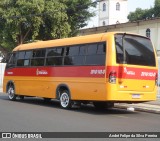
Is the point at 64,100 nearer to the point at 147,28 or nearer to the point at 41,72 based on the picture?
the point at 41,72

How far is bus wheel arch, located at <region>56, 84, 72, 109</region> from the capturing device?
1673 cm

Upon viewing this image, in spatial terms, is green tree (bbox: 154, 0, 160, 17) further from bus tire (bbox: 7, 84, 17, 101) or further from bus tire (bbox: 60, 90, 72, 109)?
bus tire (bbox: 60, 90, 72, 109)

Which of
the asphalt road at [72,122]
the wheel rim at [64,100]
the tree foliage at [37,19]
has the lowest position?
the asphalt road at [72,122]

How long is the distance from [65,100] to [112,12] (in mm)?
70068

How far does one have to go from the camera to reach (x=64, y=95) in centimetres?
1698

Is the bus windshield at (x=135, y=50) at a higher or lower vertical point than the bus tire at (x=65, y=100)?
higher

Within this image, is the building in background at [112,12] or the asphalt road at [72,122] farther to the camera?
the building in background at [112,12]

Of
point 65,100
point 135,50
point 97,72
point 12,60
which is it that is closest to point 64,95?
point 65,100

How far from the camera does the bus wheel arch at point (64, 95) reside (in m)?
16.7

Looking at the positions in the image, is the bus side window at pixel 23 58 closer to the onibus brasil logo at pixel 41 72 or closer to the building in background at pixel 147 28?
the onibus brasil logo at pixel 41 72

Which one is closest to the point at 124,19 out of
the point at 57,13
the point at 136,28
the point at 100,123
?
the point at 136,28

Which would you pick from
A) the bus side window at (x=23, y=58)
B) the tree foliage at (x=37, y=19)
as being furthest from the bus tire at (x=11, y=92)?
the tree foliage at (x=37, y=19)

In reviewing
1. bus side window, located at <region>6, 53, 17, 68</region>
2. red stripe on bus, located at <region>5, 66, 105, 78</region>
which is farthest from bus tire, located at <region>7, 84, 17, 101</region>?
bus side window, located at <region>6, 53, 17, 68</region>

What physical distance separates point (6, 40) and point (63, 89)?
76.3 ft
